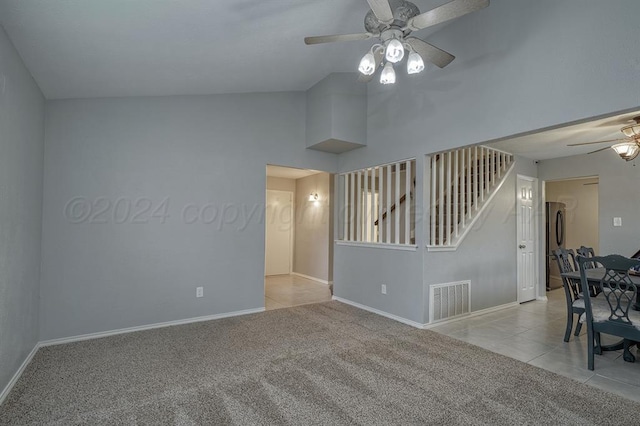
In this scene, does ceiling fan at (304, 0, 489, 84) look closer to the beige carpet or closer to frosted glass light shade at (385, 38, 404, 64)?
frosted glass light shade at (385, 38, 404, 64)

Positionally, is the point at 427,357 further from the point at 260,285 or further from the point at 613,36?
the point at 613,36

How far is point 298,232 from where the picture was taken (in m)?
7.48

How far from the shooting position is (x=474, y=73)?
3293mm

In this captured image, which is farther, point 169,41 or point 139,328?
point 139,328

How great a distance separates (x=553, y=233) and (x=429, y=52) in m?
5.65

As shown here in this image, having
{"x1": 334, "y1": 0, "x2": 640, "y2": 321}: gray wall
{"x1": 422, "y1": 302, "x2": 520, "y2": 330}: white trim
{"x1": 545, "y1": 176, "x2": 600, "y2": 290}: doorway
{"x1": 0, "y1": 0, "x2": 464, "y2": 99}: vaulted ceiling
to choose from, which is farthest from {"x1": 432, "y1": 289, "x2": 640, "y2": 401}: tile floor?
{"x1": 0, "y1": 0, "x2": 464, "y2": 99}: vaulted ceiling

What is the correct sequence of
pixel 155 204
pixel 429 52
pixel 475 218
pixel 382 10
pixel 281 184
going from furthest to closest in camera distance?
1. pixel 281 184
2. pixel 475 218
3. pixel 155 204
4. pixel 429 52
5. pixel 382 10

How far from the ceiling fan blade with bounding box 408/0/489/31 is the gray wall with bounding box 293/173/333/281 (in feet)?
14.6

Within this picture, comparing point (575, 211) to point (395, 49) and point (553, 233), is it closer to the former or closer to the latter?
point (553, 233)

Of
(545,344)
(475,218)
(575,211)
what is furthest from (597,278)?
(575,211)

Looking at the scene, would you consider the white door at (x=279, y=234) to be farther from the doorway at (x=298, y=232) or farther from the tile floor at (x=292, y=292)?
the tile floor at (x=292, y=292)

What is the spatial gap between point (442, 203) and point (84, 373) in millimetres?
4079

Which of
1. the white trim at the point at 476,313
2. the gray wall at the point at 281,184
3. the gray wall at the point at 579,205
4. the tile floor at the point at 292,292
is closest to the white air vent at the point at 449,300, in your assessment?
the white trim at the point at 476,313

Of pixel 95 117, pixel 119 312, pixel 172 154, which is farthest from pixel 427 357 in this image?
pixel 95 117
